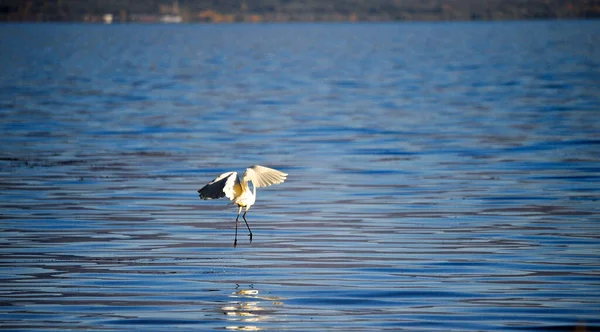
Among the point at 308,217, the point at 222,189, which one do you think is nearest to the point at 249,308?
the point at 222,189

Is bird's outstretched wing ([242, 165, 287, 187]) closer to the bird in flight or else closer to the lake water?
the bird in flight

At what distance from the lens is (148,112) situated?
114 feet

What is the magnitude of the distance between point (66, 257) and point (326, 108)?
78.1 ft

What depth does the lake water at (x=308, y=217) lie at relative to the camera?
10930 millimetres

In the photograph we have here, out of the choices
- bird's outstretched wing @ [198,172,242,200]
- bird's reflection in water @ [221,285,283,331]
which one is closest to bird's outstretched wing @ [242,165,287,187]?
bird's outstretched wing @ [198,172,242,200]

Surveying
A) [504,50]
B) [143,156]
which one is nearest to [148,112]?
[143,156]

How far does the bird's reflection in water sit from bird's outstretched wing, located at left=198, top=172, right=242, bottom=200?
6.88 ft

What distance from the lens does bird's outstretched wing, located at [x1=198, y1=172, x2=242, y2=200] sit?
13594 millimetres

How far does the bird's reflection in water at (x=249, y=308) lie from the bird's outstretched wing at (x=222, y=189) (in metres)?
2.10

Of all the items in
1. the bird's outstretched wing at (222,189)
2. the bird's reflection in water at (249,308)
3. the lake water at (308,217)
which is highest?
the bird's outstretched wing at (222,189)

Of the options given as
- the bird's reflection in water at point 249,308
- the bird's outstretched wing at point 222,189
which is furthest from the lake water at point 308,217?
the bird's outstretched wing at point 222,189

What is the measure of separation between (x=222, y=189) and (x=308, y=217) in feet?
8.48

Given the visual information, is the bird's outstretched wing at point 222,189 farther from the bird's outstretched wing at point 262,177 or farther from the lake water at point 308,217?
the lake water at point 308,217

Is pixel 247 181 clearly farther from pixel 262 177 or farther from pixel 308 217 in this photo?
pixel 308 217
